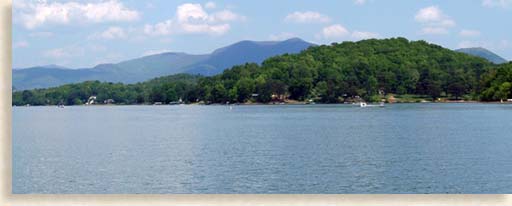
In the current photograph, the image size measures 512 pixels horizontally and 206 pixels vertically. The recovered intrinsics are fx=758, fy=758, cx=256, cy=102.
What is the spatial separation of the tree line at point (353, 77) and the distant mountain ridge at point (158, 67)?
32971mm

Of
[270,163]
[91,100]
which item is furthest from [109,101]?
[270,163]

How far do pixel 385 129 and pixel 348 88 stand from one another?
50997mm

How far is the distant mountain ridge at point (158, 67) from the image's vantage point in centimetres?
13488

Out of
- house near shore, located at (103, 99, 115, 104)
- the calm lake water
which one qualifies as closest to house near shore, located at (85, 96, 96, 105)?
house near shore, located at (103, 99, 115, 104)

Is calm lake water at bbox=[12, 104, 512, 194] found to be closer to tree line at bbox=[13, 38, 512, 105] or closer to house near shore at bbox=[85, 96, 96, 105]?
tree line at bbox=[13, 38, 512, 105]

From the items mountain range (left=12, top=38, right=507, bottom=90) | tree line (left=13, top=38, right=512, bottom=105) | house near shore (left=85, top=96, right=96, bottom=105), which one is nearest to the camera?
tree line (left=13, top=38, right=512, bottom=105)

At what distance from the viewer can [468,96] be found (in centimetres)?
8112

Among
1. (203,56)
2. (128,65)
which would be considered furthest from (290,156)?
(203,56)

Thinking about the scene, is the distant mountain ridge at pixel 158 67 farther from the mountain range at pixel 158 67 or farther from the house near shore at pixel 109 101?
the house near shore at pixel 109 101

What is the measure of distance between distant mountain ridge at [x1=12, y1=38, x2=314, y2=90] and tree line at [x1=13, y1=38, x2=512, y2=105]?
3297cm

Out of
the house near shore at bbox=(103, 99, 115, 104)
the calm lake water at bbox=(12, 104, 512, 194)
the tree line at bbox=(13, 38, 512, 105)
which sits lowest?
the calm lake water at bbox=(12, 104, 512, 194)

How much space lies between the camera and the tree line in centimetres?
8188

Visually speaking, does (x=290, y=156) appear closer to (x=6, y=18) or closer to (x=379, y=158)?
(x=379, y=158)

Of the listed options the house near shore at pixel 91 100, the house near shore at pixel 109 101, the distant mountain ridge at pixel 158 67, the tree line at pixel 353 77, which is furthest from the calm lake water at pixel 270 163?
the distant mountain ridge at pixel 158 67
